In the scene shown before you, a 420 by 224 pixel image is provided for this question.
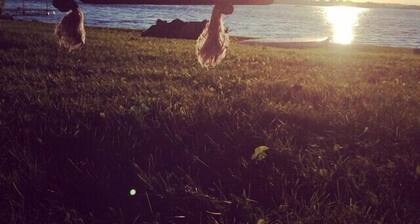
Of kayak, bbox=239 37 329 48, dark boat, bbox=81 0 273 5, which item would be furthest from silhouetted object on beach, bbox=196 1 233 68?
kayak, bbox=239 37 329 48

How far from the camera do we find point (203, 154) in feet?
14.3

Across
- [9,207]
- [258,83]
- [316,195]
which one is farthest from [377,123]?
[9,207]

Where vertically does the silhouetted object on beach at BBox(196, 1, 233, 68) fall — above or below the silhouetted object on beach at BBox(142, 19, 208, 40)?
above

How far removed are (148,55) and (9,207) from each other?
384 inches

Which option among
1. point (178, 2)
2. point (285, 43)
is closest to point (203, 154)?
point (178, 2)

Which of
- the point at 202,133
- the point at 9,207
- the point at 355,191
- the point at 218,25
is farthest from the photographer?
the point at 202,133

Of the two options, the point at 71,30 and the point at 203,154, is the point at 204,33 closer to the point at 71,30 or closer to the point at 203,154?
the point at 71,30

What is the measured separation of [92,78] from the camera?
8.05 meters

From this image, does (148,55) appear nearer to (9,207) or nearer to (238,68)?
(238,68)

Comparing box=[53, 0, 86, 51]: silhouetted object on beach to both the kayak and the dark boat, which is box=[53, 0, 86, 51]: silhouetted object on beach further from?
the kayak

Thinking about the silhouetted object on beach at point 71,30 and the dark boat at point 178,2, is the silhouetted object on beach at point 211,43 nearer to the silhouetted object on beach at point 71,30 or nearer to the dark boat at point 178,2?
the dark boat at point 178,2

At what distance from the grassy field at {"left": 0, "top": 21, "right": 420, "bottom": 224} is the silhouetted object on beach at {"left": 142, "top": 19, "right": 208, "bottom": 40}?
22.9 m

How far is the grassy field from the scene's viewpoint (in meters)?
3.38

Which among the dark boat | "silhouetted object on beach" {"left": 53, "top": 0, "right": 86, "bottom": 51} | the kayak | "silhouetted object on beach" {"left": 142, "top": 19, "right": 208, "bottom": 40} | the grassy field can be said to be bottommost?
the kayak
